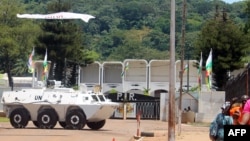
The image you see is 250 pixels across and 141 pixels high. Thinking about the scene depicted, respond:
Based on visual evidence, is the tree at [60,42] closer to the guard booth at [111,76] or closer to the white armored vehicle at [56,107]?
the guard booth at [111,76]

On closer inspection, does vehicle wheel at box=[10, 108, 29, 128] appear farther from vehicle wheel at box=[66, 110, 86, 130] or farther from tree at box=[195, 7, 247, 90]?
tree at box=[195, 7, 247, 90]

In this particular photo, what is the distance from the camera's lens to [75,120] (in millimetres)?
37188

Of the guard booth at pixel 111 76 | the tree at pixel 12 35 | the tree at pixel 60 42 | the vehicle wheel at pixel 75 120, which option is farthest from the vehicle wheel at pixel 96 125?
the tree at pixel 12 35

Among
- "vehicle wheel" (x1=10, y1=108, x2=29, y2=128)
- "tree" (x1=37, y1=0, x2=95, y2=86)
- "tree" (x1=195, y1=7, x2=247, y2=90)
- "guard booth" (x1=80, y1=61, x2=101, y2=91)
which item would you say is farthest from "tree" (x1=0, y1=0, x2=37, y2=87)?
"vehicle wheel" (x1=10, y1=108, x2=29, y2=128)

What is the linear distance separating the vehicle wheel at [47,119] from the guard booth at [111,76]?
159ft

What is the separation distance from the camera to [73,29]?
76812mm

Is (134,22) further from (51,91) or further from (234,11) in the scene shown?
(51,91)

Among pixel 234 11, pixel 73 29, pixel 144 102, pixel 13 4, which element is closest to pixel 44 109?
pixel 144 102

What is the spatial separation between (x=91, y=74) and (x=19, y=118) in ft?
169

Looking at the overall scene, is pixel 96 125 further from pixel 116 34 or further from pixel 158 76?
pixel 116 34

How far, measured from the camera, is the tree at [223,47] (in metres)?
65.0

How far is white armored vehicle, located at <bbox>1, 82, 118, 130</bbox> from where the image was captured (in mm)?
37188

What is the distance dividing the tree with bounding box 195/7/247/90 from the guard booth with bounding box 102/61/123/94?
21.4 metres

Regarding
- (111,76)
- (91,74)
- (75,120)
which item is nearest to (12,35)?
(91,74)
